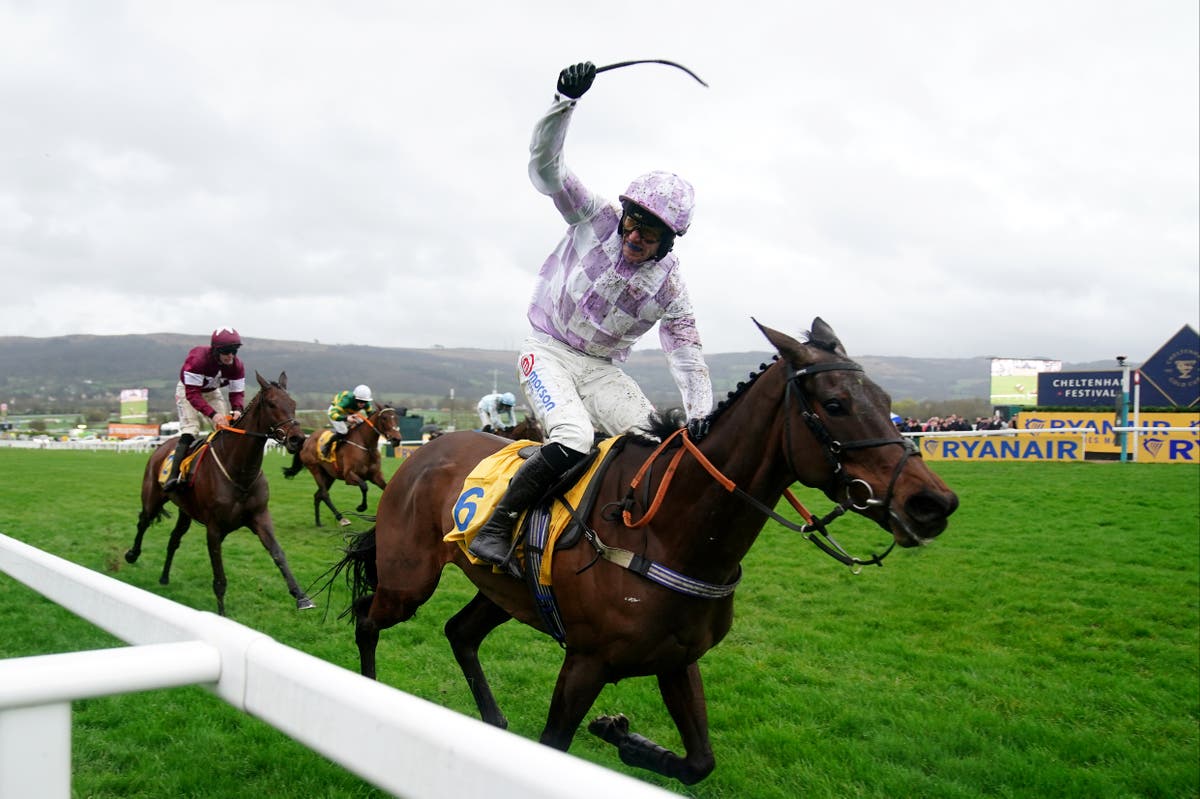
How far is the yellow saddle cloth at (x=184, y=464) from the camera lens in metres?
8.61

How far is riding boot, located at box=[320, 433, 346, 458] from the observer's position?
47.1 ft

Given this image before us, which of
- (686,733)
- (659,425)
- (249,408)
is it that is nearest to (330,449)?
(249,408)

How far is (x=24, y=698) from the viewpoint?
114 cm

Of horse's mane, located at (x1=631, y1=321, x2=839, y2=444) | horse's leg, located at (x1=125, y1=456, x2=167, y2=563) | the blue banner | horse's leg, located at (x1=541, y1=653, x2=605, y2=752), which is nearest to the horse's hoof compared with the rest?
horse's leg, located at (x1=541, y1=653, x2=605, y2=752)

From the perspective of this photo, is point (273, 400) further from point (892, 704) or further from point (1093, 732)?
point (1093, 732)

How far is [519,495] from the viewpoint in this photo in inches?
149

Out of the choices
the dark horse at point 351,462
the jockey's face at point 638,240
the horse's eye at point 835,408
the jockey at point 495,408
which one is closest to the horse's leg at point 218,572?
the jockey's face at point 638,240

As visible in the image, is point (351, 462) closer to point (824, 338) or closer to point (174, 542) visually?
point (174, 542)

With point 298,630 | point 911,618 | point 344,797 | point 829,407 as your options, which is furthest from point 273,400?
point 829,407

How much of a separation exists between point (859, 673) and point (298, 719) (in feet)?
17.8

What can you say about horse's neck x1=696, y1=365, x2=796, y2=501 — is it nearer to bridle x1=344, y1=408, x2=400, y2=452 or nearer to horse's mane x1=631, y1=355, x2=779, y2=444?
horse's mane x1=631, y1=355, x2=779, y2=444

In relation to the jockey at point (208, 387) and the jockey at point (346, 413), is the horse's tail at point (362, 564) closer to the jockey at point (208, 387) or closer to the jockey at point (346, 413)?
the jockey at point (208, 387)

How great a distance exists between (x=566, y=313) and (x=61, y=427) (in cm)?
8940

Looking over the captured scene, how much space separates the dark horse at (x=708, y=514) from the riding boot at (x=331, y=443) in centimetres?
1124
